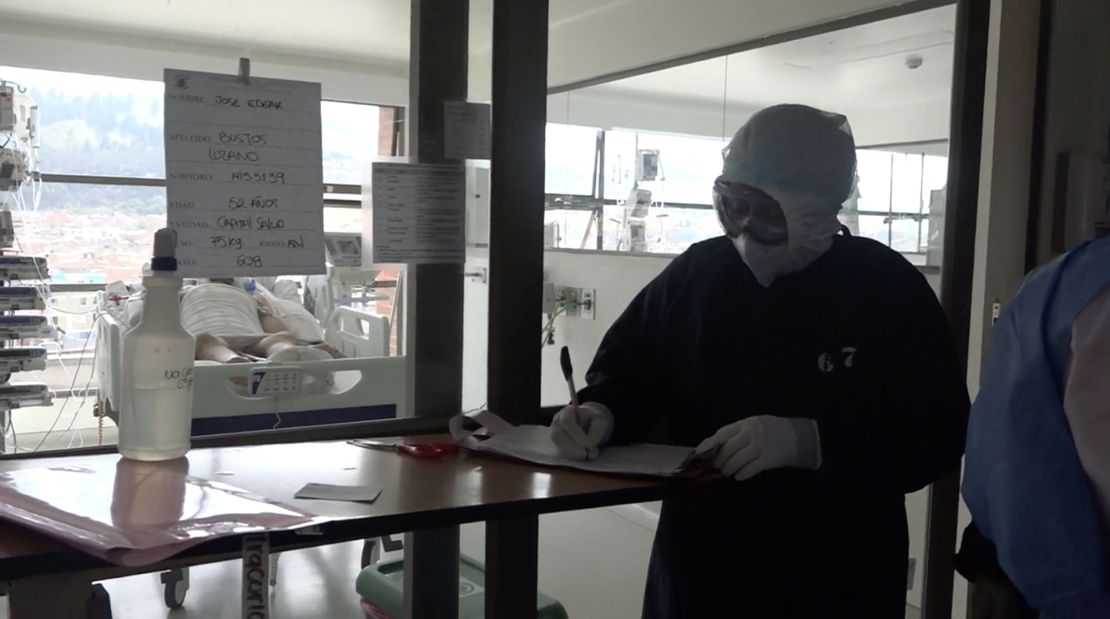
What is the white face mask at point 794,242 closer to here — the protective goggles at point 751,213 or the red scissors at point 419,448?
the protective goggles at point 751,213

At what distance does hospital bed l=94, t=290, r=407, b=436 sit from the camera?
1580mm

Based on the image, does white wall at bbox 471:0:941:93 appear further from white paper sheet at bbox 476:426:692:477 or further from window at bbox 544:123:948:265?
white paper sheet at bbox 476:426:692:477

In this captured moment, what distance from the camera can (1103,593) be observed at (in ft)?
3.20

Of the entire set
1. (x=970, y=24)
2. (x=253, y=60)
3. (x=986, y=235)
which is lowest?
(x=986, y=235)

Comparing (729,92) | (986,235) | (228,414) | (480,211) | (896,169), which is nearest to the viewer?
(480,211)

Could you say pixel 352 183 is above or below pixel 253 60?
below

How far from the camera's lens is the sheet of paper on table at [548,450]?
117 cm

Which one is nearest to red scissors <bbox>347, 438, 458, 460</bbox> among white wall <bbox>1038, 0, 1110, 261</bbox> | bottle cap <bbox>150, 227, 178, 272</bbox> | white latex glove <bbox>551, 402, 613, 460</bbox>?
white latex glove <bbox>551, 402, 613, 460</bbox>

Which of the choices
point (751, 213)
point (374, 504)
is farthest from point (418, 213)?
point (374, 504)

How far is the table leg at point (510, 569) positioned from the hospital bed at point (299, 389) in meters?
0.32

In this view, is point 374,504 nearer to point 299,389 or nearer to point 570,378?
point 570,378

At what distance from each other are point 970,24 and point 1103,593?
1279 millimetres

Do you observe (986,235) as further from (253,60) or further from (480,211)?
(253,60)

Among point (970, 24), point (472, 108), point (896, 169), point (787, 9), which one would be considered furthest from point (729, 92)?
point (472, 108)
